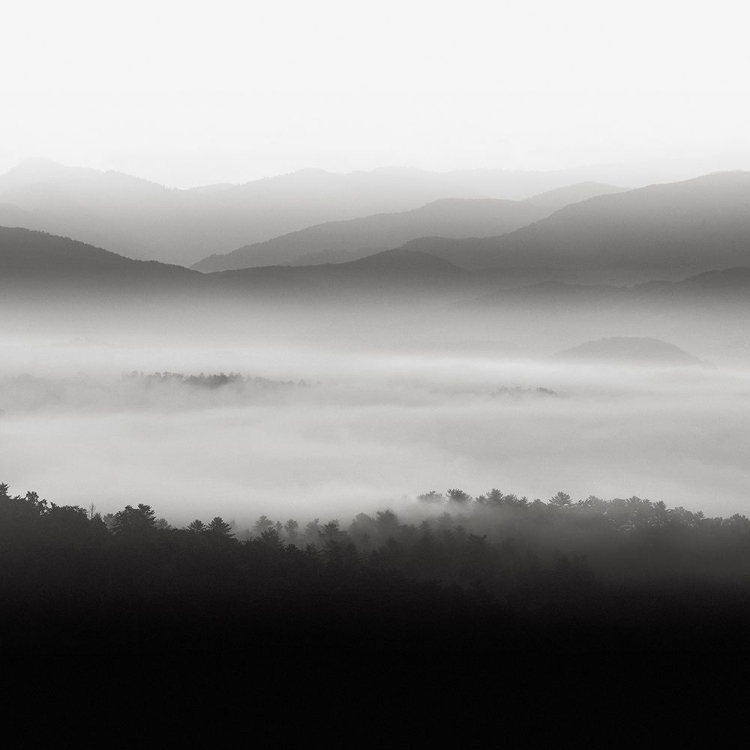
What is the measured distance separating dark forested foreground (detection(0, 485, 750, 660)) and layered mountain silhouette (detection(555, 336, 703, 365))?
27879 millimetres

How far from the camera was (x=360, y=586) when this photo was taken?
31266mm

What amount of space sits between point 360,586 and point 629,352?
165 feet

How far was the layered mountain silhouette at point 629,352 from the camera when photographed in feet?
222

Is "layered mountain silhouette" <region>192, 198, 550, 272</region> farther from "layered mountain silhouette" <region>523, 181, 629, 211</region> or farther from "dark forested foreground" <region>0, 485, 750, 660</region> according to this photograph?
"dark forested foreground" <region>0, 485, 750, 660</region>

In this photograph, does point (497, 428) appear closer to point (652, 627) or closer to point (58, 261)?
point (652, 627)

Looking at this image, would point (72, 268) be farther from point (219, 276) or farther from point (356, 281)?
point (356, 281)

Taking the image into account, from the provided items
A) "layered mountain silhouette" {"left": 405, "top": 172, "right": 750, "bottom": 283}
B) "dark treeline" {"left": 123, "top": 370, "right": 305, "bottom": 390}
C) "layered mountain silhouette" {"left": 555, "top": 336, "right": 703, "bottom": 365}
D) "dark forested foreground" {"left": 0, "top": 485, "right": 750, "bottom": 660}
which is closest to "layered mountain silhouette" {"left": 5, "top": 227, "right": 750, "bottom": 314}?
"layered mountain silhouette" {"left": 405, "top": 172, "right": 750, "bottom": 283}

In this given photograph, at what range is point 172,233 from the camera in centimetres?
6675

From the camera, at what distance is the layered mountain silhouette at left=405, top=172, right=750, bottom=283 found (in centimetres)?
6744

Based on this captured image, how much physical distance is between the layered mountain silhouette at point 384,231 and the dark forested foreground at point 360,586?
31551 millimetres

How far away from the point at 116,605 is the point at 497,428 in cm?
4707

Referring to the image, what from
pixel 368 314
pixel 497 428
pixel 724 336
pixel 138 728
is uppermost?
pixel 368 314

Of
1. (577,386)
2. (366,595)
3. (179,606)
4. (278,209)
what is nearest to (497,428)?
(577,386)

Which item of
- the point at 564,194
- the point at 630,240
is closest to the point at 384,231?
the point at 564,194
